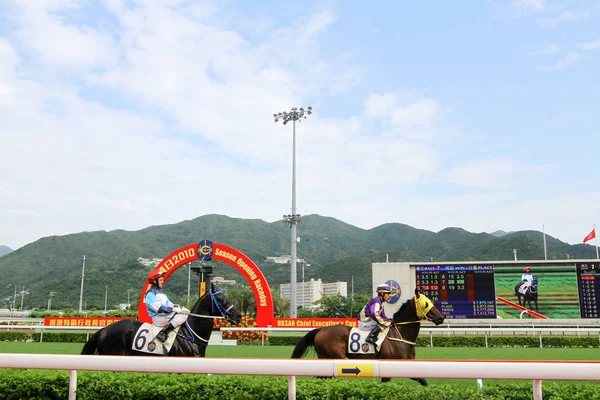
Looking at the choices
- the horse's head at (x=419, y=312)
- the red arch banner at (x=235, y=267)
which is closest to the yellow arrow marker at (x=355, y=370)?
the horse's head at (x=419, y=312)

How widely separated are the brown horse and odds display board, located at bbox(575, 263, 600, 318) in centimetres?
1805

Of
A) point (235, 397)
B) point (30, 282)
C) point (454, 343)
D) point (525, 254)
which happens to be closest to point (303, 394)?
point (235, 397)

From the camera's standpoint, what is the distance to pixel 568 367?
2771mm

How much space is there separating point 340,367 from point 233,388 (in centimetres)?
94

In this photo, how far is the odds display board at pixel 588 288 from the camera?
20.7 m

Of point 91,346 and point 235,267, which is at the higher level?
point 235,267

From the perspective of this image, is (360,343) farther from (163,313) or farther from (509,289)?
(509,289)

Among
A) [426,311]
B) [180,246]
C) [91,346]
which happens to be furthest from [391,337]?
[180,246]

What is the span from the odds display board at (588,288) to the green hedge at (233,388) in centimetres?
2003

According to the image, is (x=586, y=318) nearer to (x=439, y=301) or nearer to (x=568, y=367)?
(x=439, y=301)

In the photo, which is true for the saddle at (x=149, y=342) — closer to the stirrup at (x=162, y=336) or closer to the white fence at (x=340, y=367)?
the stirrup at (x=162, y=336)

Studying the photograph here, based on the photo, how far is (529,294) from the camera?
857 inches

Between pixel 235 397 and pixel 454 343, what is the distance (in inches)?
607

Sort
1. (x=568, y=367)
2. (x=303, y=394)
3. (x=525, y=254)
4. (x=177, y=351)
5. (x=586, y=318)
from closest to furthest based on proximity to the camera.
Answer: (x=568, y=367), (x=303, y=394), (x=177, y=351), (x=586, y=318), (x=525, y=254)
